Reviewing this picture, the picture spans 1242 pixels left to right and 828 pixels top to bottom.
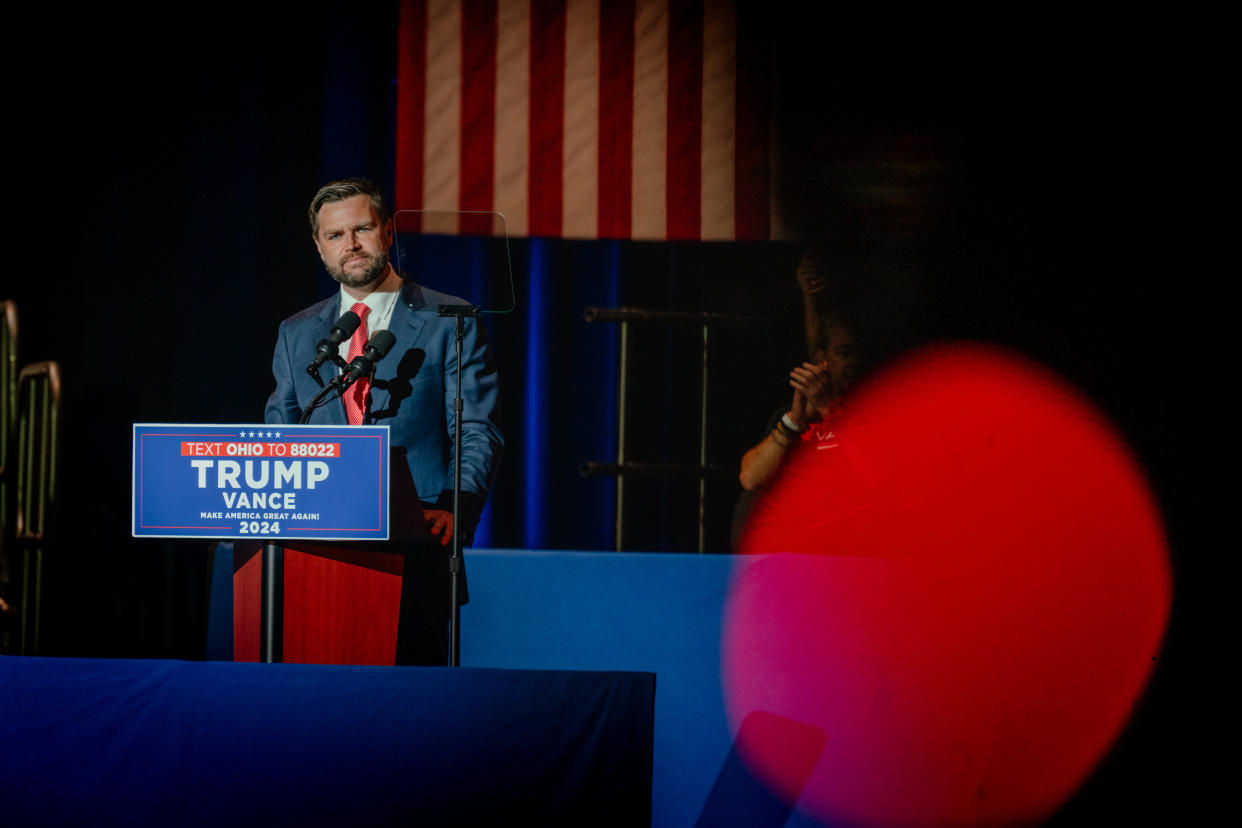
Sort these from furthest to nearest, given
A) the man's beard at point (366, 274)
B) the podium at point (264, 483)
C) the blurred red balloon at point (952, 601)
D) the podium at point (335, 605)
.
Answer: the man's beard at point (366, 274), the blurred red balloon at point (952, 601), the podium at point (335, 605), the podium at point (264, 483)

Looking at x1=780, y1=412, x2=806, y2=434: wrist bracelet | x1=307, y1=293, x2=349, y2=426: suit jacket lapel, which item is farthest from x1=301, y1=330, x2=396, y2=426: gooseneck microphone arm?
x1=780, y1=412, x2=806, y2=434: wrist bracelet

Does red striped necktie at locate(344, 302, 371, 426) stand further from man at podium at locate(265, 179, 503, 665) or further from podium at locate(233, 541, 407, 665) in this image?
podium at locate(233, 541, 407, 665)

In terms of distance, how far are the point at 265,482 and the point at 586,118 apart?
2265 millimetres

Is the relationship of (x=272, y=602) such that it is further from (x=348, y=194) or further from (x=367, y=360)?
(x=348, y=194)

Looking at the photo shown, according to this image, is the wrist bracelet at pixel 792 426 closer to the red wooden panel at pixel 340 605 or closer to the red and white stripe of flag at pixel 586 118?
the red and white stripe of flag at pixel 586 118

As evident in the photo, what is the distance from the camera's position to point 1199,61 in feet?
10.8

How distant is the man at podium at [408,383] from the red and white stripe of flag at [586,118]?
41 cm

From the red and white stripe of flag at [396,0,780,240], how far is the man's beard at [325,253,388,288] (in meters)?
0.47

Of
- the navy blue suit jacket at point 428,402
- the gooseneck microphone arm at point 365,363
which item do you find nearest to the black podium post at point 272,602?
the gooseneck microphone arm at point 365,363

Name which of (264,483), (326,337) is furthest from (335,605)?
(326,337)

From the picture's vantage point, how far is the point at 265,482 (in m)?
2.05

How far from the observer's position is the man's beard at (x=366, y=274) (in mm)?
3371

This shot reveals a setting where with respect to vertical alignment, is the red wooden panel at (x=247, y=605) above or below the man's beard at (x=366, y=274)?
below

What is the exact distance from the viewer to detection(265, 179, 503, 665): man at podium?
2752 mm
